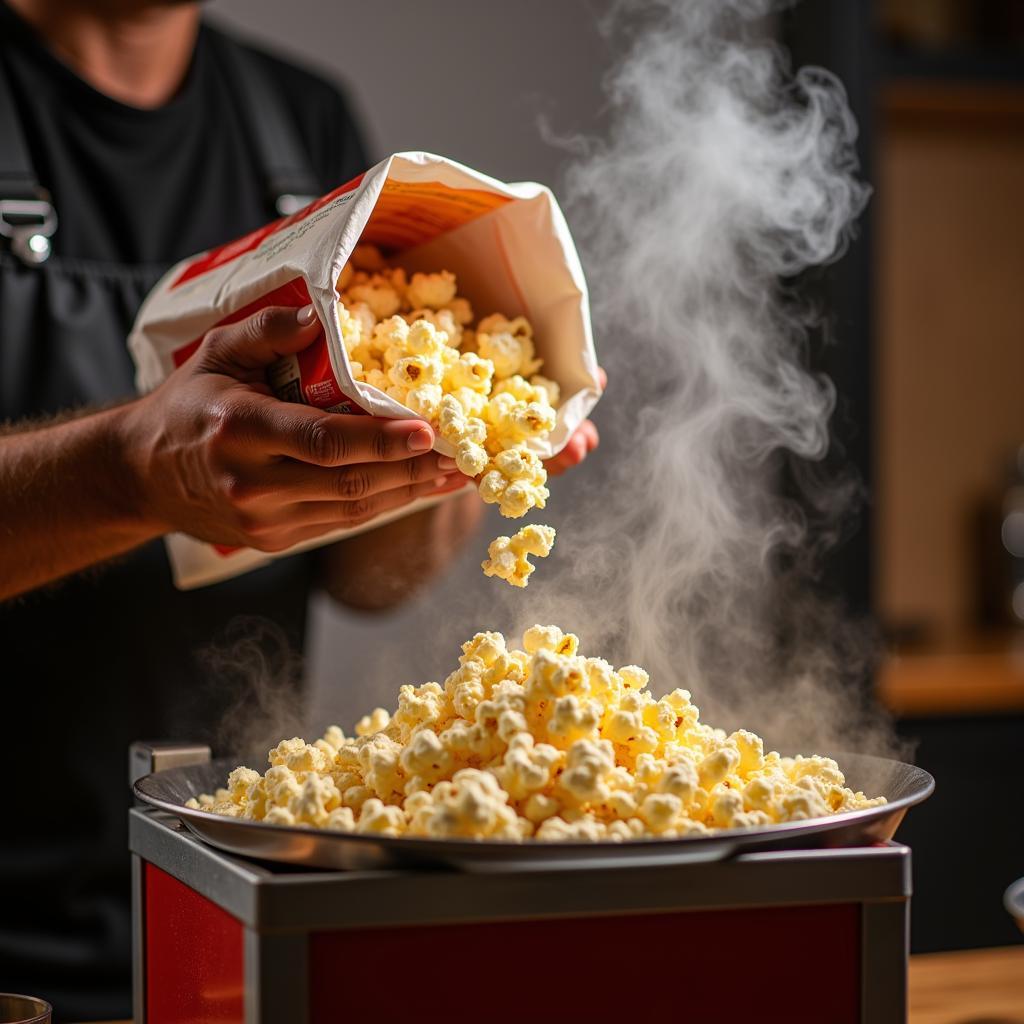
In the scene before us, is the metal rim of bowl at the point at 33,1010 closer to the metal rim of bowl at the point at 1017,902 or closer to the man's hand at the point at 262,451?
the man's hand at the point at 262,451

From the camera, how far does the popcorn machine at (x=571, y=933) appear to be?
73 cm

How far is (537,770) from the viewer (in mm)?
806

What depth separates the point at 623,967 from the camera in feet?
2.51

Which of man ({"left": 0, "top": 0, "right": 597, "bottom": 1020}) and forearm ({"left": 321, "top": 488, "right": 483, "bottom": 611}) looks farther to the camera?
forearm ({"left": 321, "top": 488, "right": 483, "bottom": 611})

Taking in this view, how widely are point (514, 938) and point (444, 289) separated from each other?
558 mm

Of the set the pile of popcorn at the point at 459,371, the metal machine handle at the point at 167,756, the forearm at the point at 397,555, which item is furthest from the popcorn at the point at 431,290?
the forearm at the point at 397,555

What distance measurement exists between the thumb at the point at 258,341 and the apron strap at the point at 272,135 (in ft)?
2.36

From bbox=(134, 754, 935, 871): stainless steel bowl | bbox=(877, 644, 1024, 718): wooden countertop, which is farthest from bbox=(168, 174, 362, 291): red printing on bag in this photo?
bbox=(877, 644, 1024, 718): wooden countertop

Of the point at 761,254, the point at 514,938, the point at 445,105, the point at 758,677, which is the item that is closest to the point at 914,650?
the point at 758,677

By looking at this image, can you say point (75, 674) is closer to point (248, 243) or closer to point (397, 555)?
point (397, 555)

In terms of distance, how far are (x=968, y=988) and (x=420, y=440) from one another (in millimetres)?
725

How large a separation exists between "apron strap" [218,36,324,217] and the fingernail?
86cm

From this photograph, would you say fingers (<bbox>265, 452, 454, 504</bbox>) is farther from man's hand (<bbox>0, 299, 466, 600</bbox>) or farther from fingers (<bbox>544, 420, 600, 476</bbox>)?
fingers (<bbox>544, 420, 600, 476</bbox>)

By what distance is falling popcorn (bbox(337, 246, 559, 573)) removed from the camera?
3.19ft
